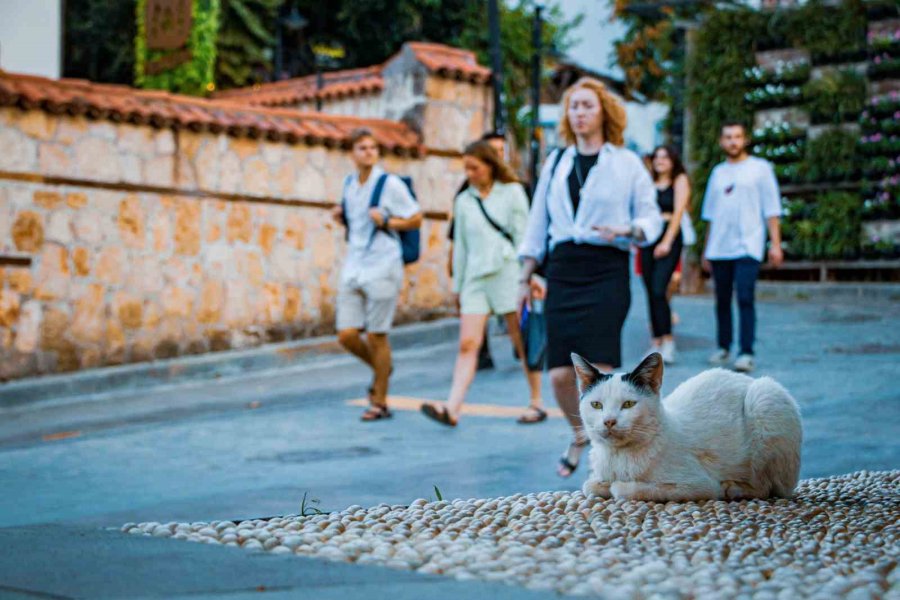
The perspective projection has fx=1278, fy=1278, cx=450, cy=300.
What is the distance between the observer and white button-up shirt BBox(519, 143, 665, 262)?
6.43 meters

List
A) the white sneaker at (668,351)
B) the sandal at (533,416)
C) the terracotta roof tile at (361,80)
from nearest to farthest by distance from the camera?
the sandal at (533,416)
the white sneaker at (668,351)
the terracotta roof tile at (361,80)

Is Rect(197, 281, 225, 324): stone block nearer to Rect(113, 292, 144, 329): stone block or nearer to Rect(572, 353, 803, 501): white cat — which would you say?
Rect(113, 292, 144, 329): stone block

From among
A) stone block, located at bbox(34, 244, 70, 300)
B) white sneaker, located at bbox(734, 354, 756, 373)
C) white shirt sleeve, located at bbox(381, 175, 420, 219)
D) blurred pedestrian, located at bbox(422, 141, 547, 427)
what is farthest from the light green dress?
stone block, located at bbox(34, 244, 70, 300)

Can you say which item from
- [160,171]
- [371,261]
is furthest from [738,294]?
[160,171]

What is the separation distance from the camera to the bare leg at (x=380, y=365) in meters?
9.19

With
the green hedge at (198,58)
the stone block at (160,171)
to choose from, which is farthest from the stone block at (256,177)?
the green hedge at (198,58)

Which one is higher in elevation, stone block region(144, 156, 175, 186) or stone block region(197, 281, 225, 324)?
stone block region(144, 156, 175, 186)

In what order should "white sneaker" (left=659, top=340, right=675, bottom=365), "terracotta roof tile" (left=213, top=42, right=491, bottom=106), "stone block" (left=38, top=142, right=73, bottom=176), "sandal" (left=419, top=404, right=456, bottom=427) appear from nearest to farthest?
"sandal" (left=419, top=404, right=456, bottom=427) < "white sneaker" (left=659, top=340, right=675, bottom=365) < "stone block" (left=38, top=142, right=73, bottom=176) < "terracotta roof tile" (left=213, top=42, right=491, bottom=106)

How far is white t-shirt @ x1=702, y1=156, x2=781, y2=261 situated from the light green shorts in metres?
2.11

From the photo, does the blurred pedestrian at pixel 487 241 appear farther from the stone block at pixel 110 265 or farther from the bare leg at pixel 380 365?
the stone block at pixel 110 265

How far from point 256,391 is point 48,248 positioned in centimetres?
230

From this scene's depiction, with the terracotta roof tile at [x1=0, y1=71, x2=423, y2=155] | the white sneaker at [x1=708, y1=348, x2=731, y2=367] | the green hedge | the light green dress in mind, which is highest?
the green hedge

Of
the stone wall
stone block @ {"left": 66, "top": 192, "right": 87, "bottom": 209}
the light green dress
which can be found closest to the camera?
the light green dress

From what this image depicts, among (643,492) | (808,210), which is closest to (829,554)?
(643,492)
